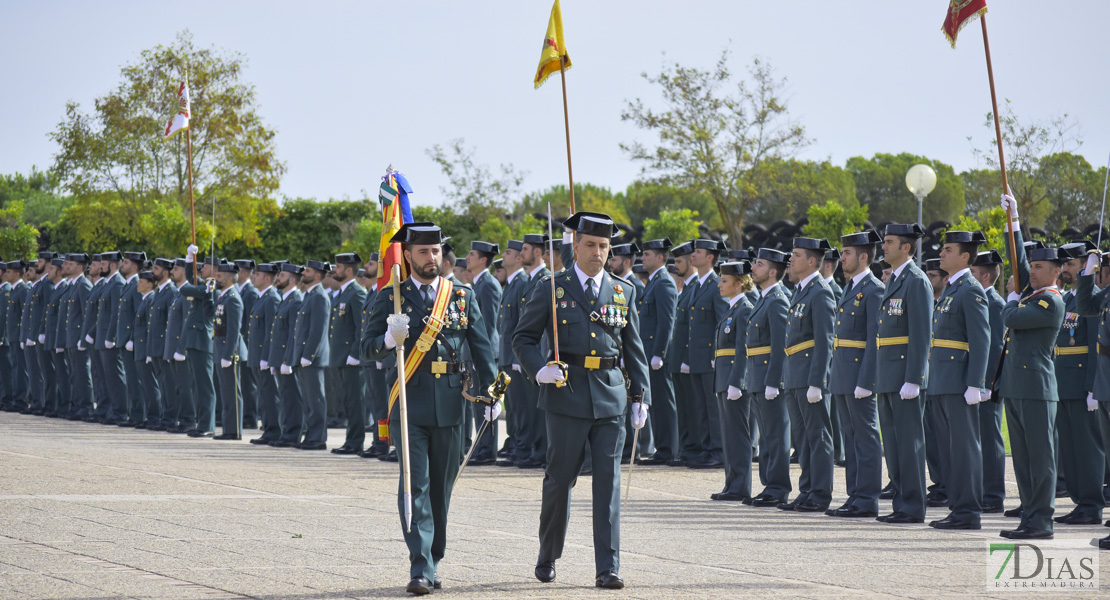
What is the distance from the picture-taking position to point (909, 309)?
9.98 metres

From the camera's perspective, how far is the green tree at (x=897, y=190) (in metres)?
48.8

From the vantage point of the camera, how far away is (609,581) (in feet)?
23.0

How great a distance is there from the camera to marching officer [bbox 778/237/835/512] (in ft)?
35.2

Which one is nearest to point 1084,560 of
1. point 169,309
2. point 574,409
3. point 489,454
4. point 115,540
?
point 574,409

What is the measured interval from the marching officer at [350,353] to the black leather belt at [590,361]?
7.97 m

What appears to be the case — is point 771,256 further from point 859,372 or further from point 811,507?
point 811,507

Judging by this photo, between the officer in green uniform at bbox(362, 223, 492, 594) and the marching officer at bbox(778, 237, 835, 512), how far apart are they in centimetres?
397

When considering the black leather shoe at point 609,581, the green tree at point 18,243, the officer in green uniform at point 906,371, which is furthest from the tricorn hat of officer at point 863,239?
the green tree at point 18,243

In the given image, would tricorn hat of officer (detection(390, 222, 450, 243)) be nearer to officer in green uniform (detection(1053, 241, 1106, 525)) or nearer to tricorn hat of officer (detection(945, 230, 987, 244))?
tricorn hat of officer (detection(945, 230, 987, 244))

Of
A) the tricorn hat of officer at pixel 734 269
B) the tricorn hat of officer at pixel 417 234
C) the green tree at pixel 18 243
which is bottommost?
the tricorn hat of officer at pixel 417 234

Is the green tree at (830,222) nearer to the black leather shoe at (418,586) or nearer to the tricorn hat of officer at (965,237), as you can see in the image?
the tricorn hat of officer at (965,237)

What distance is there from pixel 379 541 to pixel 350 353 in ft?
23.3

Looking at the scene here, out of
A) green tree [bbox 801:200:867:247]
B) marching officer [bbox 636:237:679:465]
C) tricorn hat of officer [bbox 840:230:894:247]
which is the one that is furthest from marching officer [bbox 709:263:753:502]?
green tree [bbox 801:200:867:247]

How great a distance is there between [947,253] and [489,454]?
617 cm
